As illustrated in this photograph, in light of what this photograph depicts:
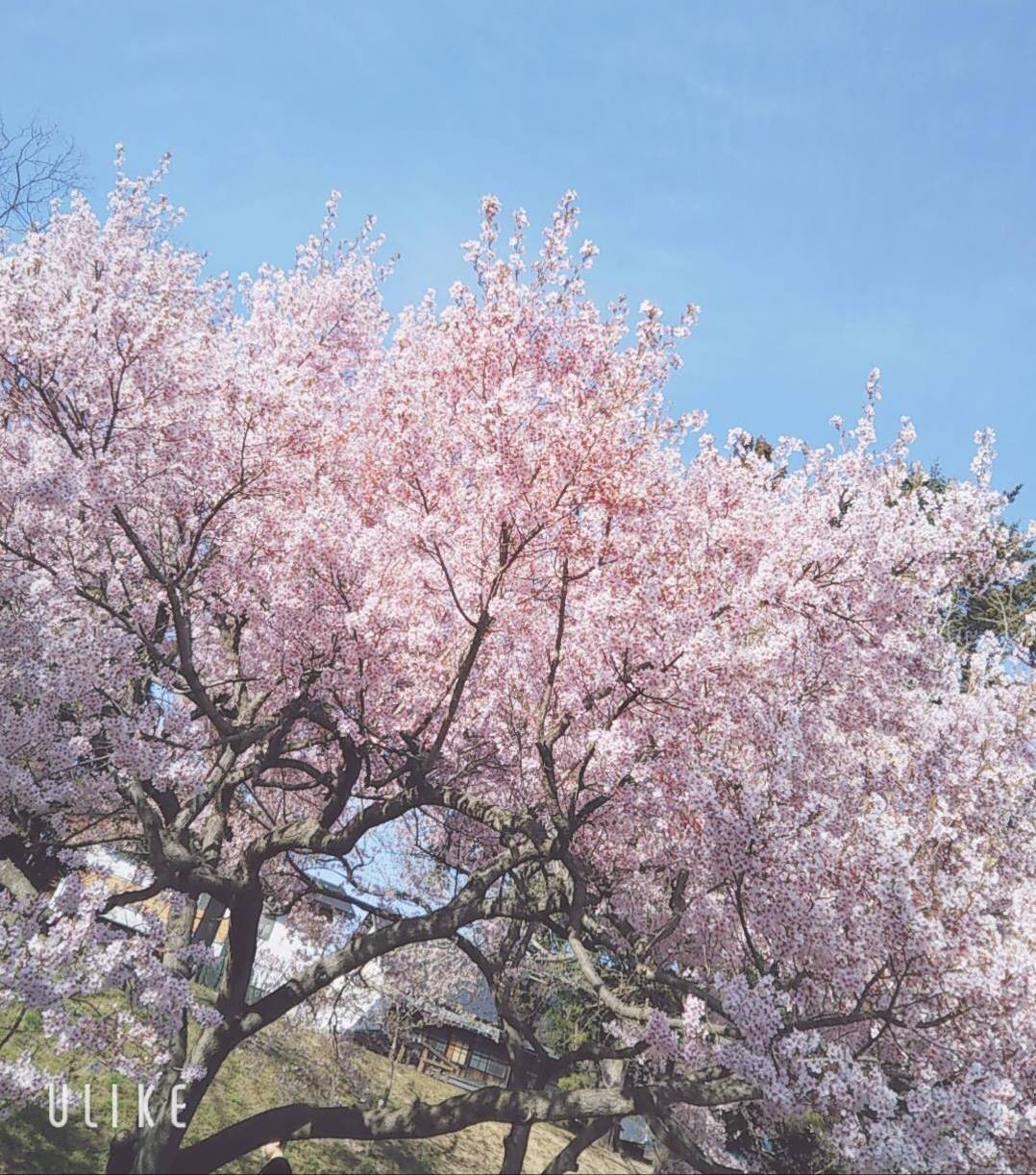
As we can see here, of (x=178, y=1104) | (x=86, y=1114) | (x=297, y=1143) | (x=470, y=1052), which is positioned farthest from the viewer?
(x=470, y=1052)

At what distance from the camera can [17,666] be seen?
856 centimetres

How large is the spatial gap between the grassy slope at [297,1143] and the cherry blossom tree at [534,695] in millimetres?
2058

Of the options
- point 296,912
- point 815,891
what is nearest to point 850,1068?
point 815,891

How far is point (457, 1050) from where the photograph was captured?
28.8m

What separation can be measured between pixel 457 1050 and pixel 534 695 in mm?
24036

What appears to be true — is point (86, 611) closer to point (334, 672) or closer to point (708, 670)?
point (334, 672)

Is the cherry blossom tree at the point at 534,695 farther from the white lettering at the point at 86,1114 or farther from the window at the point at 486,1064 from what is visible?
the window at the point at 486,1064

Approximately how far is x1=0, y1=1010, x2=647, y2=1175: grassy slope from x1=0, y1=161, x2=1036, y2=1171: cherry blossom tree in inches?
81.0

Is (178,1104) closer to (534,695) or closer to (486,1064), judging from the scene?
(534,695)

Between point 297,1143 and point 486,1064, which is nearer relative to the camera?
point 297,1143

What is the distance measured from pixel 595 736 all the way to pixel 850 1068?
3.10 m

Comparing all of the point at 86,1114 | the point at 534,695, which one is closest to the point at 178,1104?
the point at 86,1114

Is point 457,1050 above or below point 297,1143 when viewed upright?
below

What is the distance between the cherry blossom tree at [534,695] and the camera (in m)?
6.34
